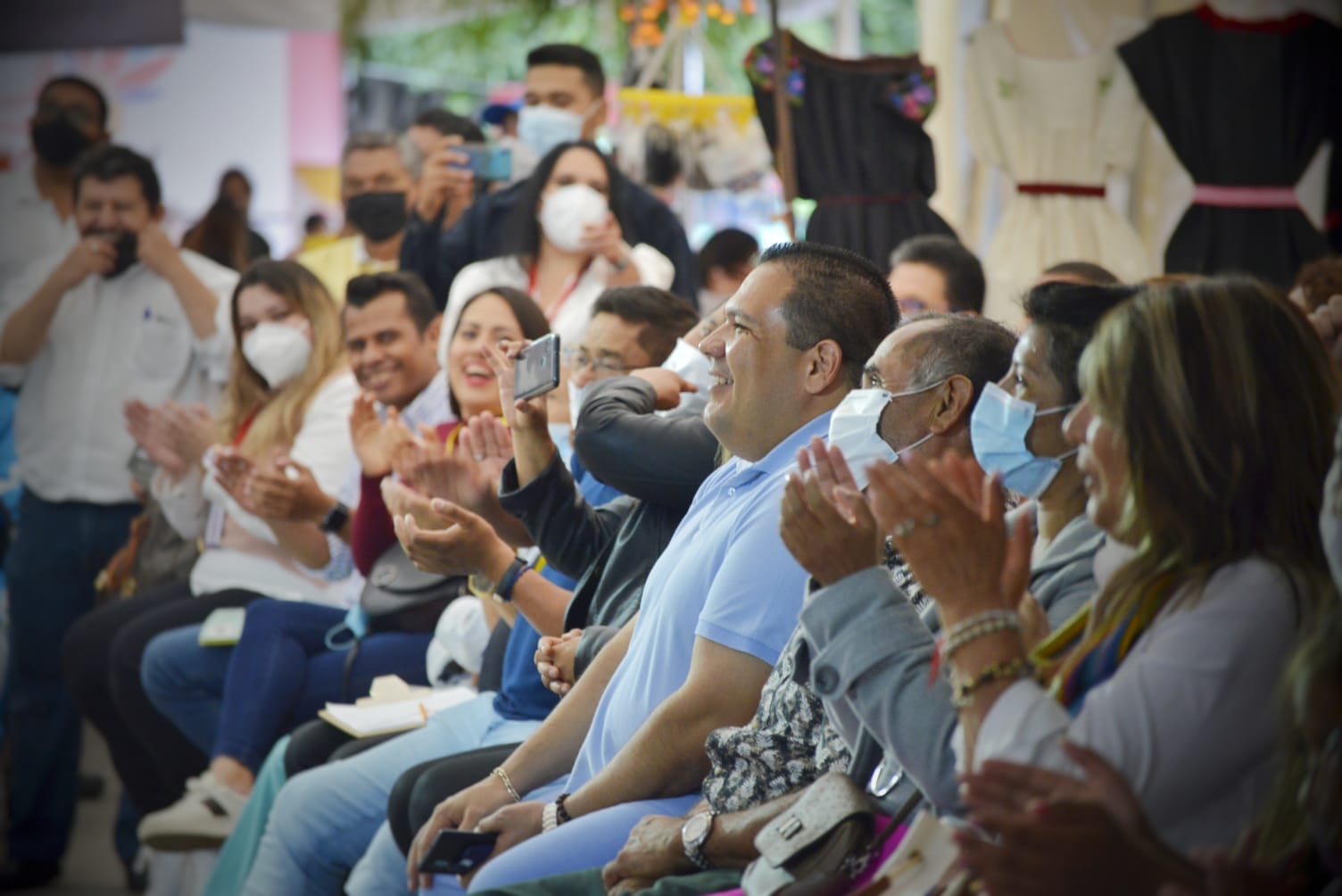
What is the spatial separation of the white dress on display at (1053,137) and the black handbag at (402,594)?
2.04m

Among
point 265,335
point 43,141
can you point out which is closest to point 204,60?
point 43,141

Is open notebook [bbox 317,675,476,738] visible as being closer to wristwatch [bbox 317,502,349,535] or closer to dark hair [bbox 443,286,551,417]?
wristwatch [bbox 317,502,349,535]

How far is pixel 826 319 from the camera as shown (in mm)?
2699

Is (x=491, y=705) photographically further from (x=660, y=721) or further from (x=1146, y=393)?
(x=1146, y=393)

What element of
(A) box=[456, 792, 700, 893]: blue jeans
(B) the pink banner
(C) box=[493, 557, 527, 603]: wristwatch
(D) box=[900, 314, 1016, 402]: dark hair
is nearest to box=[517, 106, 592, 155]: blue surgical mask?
(C) box=[493, 557, 527, 603]: wristwatch

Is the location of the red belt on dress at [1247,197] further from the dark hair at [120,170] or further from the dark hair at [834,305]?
the dark hair at [120,170]

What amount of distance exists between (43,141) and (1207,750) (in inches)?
224

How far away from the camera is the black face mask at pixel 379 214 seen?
6043 millimetres

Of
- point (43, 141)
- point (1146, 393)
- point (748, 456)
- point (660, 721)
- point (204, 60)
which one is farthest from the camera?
point (204, 60)

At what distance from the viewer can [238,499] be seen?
4363 millimetres

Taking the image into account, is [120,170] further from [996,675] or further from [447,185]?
[996,675]

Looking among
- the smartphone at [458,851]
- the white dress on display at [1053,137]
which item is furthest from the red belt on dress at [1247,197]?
the smartphone at [458,851]

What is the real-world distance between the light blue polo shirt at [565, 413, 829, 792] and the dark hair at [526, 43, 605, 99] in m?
2.90

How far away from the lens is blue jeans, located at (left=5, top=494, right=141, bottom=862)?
5086 mm
